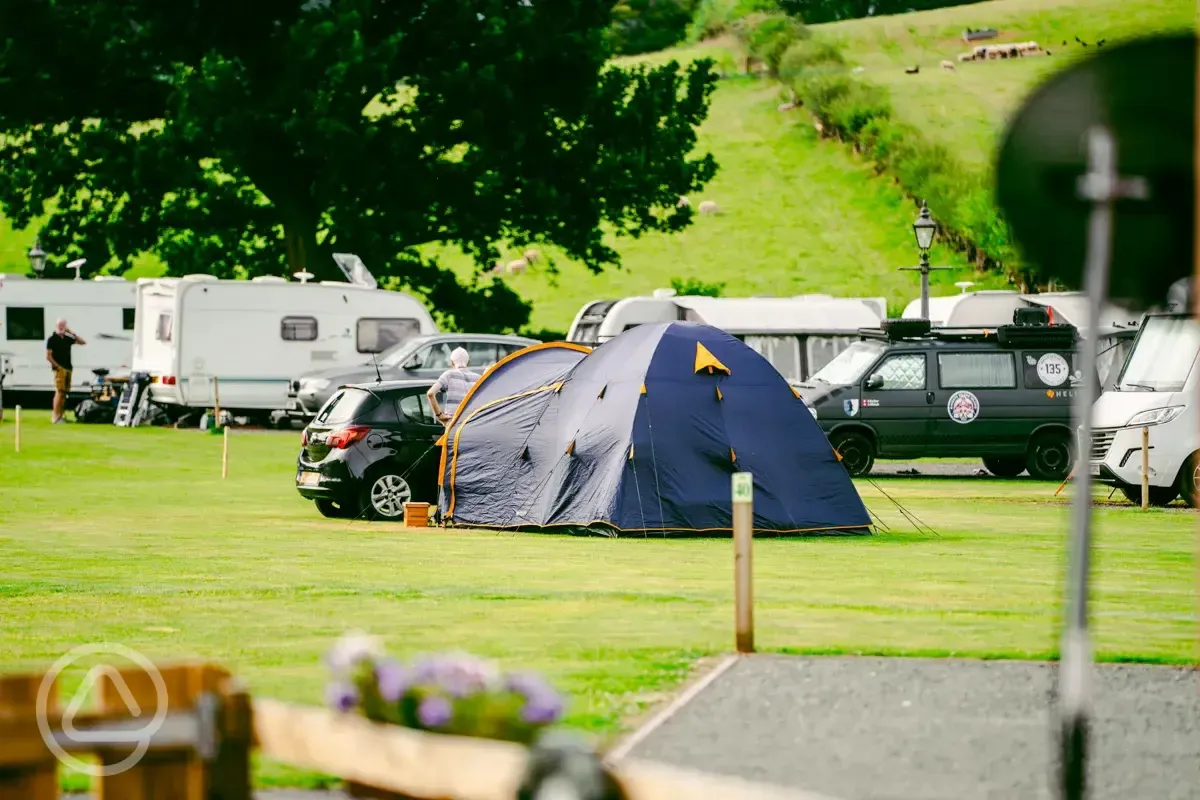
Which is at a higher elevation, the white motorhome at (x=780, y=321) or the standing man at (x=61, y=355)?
the white motorhome at (x=780, y=321)

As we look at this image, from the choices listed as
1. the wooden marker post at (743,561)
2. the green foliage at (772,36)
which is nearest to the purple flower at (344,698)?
the wooden marker post at (743,561)

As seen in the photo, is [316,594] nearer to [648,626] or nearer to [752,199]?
[648,626]

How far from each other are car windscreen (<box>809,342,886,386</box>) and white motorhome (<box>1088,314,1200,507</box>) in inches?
170

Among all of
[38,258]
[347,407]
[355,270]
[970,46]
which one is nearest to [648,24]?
[970,46]

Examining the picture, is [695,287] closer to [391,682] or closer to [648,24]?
[648,24]

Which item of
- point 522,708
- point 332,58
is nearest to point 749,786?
point 522,708

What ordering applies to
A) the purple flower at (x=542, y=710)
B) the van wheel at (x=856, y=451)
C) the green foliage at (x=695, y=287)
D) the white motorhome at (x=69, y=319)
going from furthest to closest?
the green foliage at (x=695, y=287) < the white motorhome at (x=69, y=319) < the van wheel at (x=856, y=451) < the purple flower at (x=542, y=710)

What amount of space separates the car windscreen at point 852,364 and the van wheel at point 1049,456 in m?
2.57

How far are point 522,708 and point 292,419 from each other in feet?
111

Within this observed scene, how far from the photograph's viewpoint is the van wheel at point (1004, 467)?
94.4 ft

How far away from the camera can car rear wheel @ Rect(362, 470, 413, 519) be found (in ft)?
65.7

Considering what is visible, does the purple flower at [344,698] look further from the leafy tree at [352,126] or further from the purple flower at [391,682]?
the leafy tree at [352,126]

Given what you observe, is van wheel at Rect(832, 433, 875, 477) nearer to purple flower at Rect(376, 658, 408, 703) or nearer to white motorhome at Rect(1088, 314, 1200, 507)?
white motorhome at Rect(1088, 314, 1200, 507)

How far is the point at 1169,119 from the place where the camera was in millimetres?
5289
